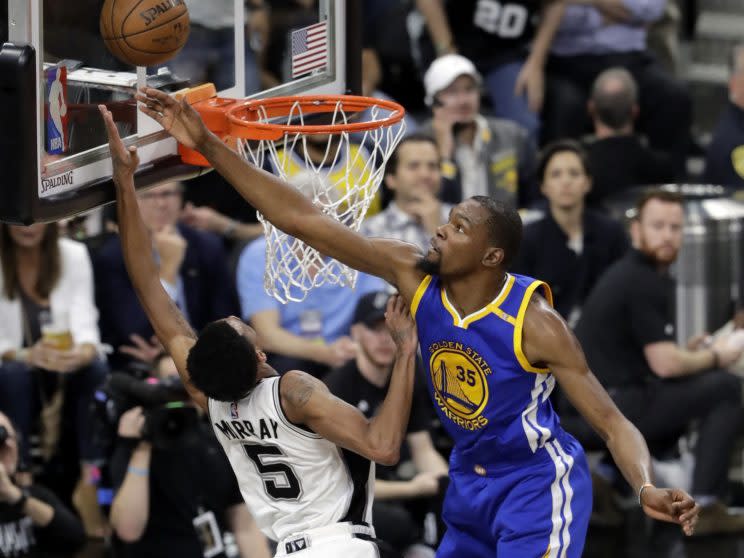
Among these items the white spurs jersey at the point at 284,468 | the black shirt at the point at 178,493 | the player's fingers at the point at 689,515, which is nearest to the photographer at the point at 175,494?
the black shirt at the point at 178,493

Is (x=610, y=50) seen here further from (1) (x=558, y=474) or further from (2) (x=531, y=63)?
(1) (x=558, y=474)

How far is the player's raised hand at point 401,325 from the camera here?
477cm

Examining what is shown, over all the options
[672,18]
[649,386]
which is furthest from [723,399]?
[672,18]

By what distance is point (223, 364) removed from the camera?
4.67 metres

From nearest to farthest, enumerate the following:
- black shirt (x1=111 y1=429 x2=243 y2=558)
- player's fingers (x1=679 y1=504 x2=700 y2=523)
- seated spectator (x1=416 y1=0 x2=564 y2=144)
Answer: player's fingers (x1=679 y1=504 x2=700 y2=523)
black shirt (x1=111 y1=429 x2=243 y2=558)
seated spectator (x1=416 y1=0 x2=564 y2=144)

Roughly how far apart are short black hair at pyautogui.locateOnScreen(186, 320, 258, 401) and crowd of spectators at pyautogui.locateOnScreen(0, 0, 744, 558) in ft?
4.22

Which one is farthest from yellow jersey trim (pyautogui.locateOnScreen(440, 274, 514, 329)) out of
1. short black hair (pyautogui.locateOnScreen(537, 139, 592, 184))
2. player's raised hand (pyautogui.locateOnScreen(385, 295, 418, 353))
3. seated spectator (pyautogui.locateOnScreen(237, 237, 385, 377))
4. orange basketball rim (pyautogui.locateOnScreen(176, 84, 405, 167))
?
short black hair (pyautogui.locateOnScreen(537, 139, 592, 184))

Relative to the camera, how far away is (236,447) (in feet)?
15.9

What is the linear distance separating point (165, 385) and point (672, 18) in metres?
5.78

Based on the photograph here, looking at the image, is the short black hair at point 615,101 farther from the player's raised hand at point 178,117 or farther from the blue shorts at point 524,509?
the player's raised hand at point 178,117

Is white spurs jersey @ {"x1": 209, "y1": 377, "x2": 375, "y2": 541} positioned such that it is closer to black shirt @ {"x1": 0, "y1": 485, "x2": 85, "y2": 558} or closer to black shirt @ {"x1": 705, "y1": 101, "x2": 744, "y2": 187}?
black shirt @ {"x1": 0, "y1": 485, "x2": 85, "y2": 558}

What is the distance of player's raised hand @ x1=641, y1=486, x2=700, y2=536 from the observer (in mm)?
4254

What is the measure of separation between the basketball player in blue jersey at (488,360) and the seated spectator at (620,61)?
5019 mm

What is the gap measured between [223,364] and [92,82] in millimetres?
1105
